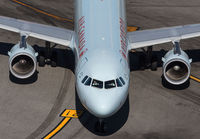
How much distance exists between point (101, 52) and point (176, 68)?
667 cm

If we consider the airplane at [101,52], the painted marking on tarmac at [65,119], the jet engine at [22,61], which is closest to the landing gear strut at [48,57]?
the airplane at [101,52]

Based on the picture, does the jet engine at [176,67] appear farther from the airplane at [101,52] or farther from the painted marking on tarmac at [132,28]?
the painted marking on tarmac at [132,28]

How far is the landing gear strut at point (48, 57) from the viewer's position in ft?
111

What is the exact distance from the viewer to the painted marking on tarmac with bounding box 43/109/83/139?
26914 mm

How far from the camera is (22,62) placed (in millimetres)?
30469

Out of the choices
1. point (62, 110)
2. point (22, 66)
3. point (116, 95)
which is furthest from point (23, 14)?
point (116, 95)

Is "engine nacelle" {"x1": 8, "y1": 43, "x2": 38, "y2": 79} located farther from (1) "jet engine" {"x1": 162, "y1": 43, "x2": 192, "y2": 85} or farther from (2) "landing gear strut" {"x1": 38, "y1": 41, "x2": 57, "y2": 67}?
(1) "jet engine" {"x1": 162, "y1": 43, "x2": 192, "y2": 85}

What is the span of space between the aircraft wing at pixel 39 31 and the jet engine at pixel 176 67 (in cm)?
676

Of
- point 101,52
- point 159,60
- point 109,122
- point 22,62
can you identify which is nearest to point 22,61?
point 22,62

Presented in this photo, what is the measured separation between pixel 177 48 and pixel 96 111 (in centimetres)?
911

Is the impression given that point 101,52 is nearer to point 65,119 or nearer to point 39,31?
point 65,119

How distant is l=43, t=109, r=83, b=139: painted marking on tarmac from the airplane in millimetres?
2316

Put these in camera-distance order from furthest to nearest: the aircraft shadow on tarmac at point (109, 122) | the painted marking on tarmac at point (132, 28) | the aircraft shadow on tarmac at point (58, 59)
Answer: the painted marking on tarmac at point (132, 28) → the aircraft shadow on tarmac at point (58, 59) → the aircraft shadow on tarmac at point (109, 122)

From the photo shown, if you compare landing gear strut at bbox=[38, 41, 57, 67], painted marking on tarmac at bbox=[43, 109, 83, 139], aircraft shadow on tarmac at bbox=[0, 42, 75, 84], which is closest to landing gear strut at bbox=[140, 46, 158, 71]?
aircraft shadow on tarmac at bbox=[0, 42, 75, 84]
